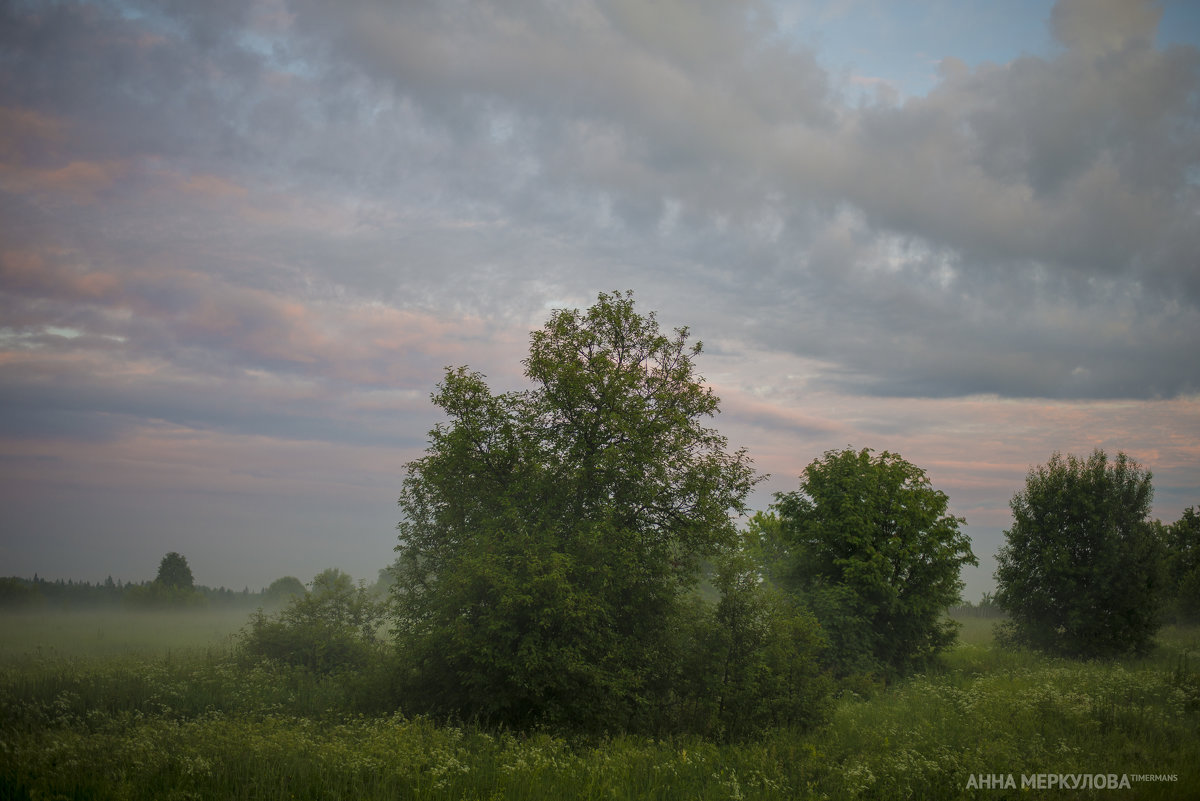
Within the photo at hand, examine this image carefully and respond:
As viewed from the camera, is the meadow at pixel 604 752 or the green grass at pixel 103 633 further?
the green grass at pixel 103 633

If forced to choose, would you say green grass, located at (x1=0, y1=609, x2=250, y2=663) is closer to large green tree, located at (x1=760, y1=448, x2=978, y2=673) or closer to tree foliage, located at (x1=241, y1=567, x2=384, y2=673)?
tree foliage, located at (x1=241, y1=567, x2=384, y2=673)

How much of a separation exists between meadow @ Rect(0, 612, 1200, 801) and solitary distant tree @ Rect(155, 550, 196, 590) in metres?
50.8

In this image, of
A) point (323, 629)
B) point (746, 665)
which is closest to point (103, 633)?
point (323, 629)

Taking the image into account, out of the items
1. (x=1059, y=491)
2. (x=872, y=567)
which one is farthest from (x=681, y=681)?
(x=1059, y=491)

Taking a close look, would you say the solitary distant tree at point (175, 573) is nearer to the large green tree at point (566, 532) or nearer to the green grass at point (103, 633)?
the green grass at point (103, 633)

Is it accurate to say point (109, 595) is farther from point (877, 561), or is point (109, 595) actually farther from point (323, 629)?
point (877, 561)

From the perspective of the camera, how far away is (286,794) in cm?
994

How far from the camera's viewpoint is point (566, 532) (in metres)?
21.0

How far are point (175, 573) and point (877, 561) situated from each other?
242 feet

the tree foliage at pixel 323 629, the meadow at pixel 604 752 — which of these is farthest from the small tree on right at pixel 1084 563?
the tree foliage at pixel 323 629

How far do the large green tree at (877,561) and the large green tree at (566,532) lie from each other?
12160mm

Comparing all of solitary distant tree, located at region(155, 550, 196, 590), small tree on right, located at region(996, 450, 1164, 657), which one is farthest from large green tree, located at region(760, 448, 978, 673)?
solitary distant tree, located at region(155, 550, 196, 590)

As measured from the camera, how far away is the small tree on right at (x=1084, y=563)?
3284 cm

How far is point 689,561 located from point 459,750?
457 inches
